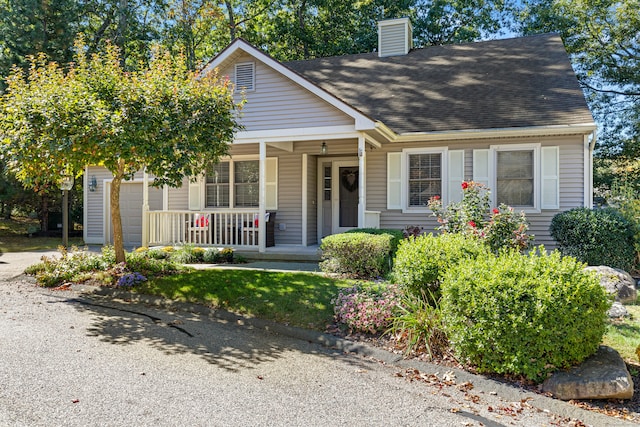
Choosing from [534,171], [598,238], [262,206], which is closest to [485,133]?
[534,171]

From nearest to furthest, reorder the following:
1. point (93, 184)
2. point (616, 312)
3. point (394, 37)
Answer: point (616, 312)
point (93, 184)
point (394, 37)

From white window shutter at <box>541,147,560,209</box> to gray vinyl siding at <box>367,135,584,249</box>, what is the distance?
4.1 inches

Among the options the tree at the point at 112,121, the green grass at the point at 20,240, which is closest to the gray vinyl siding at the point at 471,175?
the tree at the point at 112,121

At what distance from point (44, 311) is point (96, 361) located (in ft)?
8.64

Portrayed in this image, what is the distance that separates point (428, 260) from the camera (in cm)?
547

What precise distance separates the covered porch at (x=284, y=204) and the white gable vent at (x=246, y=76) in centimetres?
143

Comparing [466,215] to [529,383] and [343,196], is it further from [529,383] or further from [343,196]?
[343,196]

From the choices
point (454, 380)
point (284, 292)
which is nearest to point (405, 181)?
point (284, 292)

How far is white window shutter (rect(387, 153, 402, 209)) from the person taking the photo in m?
11.7

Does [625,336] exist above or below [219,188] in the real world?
below

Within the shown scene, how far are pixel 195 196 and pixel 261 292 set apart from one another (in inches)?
278

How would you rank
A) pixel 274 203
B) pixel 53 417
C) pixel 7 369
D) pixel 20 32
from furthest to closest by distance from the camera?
pixel 20 32
pixel 274 203
pixel 7 369
pixel 53 417

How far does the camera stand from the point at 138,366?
4547mm

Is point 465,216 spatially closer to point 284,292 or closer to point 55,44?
point 284,292
